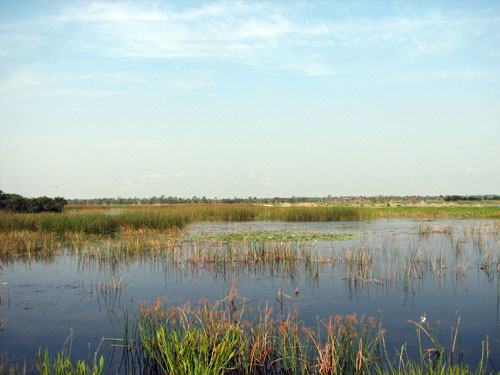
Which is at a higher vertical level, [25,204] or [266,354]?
[25,204]

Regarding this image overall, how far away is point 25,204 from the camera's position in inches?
1268

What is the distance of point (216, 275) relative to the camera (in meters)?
10.3

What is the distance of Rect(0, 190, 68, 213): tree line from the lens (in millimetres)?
31688

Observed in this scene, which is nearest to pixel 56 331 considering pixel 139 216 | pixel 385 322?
pixel 385 322

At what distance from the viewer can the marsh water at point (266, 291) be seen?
641 centimetres

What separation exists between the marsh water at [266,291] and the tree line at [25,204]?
71.7 ft

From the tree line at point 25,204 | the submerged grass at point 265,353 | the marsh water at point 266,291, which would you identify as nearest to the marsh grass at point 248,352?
the submerged grass at point 265,353

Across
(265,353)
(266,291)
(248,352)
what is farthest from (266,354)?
(266,291)

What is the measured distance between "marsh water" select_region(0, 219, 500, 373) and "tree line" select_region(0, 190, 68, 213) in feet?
71.7

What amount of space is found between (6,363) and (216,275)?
18.0ft

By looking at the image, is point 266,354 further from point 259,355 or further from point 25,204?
point 25,204

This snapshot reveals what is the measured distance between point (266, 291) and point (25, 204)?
30.2 metres

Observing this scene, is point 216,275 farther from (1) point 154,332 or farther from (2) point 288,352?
(2) point 288,352

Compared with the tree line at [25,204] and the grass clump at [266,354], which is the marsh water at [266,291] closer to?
the grass clump at [266,354]
